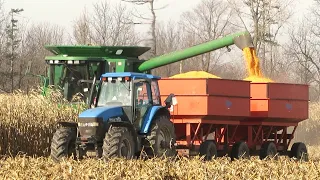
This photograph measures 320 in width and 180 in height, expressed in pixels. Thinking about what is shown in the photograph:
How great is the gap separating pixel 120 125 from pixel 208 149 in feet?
11.6

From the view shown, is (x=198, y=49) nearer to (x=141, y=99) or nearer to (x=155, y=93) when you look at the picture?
(x=155, y=93)

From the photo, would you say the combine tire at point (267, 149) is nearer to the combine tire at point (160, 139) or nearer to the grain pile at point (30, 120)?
the combine tire at point (160, 139)

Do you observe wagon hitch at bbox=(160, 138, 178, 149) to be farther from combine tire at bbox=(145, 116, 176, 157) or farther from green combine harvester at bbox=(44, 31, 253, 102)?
green combine harvester at bbox=(44, 31, 253, 102)

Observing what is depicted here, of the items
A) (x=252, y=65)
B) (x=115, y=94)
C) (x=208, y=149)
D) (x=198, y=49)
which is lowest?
(x=208, y=149)

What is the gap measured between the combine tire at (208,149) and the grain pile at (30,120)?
3.65 metres

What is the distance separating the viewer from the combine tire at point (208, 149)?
15.2m

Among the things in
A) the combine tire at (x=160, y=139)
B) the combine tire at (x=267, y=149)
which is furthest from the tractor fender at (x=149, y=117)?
the combine tire at (x=267, y=149)

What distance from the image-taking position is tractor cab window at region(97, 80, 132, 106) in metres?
13.0

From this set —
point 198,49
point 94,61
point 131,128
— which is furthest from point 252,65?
point 131,128

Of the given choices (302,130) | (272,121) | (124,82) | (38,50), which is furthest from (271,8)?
(124,82)

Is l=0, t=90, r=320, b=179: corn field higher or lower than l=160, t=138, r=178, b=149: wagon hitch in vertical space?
lower

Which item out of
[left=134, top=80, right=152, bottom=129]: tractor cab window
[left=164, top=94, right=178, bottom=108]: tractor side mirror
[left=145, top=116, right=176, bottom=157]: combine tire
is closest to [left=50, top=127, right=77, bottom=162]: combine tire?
[left=134, top=80, right=152, bottom=129]: tractor cab window

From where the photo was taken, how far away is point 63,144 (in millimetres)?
12398

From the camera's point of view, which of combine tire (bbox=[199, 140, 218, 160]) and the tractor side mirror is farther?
combine tire (bbox=[199, 140, 218, 160])
